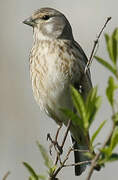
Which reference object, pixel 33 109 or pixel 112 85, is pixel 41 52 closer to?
pixel 112 85

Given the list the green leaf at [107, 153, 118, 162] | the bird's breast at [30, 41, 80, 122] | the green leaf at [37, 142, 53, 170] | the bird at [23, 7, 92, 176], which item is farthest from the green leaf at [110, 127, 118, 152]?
the bird's breast at [30, 41, 80, 122]

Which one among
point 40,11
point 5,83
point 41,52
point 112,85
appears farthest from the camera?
point 5,83

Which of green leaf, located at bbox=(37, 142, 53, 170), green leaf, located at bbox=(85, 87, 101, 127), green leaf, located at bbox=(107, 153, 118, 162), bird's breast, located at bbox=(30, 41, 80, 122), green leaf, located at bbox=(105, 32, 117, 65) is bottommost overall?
bird's breast, located at bbox=(30, 41, 80, 122)

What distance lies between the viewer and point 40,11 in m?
3.37

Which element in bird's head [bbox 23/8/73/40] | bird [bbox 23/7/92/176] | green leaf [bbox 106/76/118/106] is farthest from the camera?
bird's head [bbox 23/8/73/40]

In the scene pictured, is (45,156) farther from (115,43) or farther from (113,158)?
(115,43)

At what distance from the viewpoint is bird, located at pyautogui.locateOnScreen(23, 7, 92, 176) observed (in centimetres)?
291

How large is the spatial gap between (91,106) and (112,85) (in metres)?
0.11

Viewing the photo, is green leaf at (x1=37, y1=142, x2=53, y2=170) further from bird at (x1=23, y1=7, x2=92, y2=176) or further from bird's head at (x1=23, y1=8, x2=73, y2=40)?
bird's head at (x1=23, y1=8, x2=73, y2=40)

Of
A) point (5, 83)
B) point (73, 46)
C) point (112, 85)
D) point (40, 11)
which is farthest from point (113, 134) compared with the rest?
point (5, 83)

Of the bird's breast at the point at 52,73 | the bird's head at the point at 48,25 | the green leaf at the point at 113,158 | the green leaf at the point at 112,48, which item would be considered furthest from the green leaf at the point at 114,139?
the bird's head at the point at 48,25

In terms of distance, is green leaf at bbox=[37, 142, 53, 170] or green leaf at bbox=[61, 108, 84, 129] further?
green leaf at bbox=[37, 142, 53, 170]

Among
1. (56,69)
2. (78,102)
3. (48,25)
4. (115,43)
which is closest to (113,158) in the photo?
(78,102)

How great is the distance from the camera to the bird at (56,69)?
2.91m
